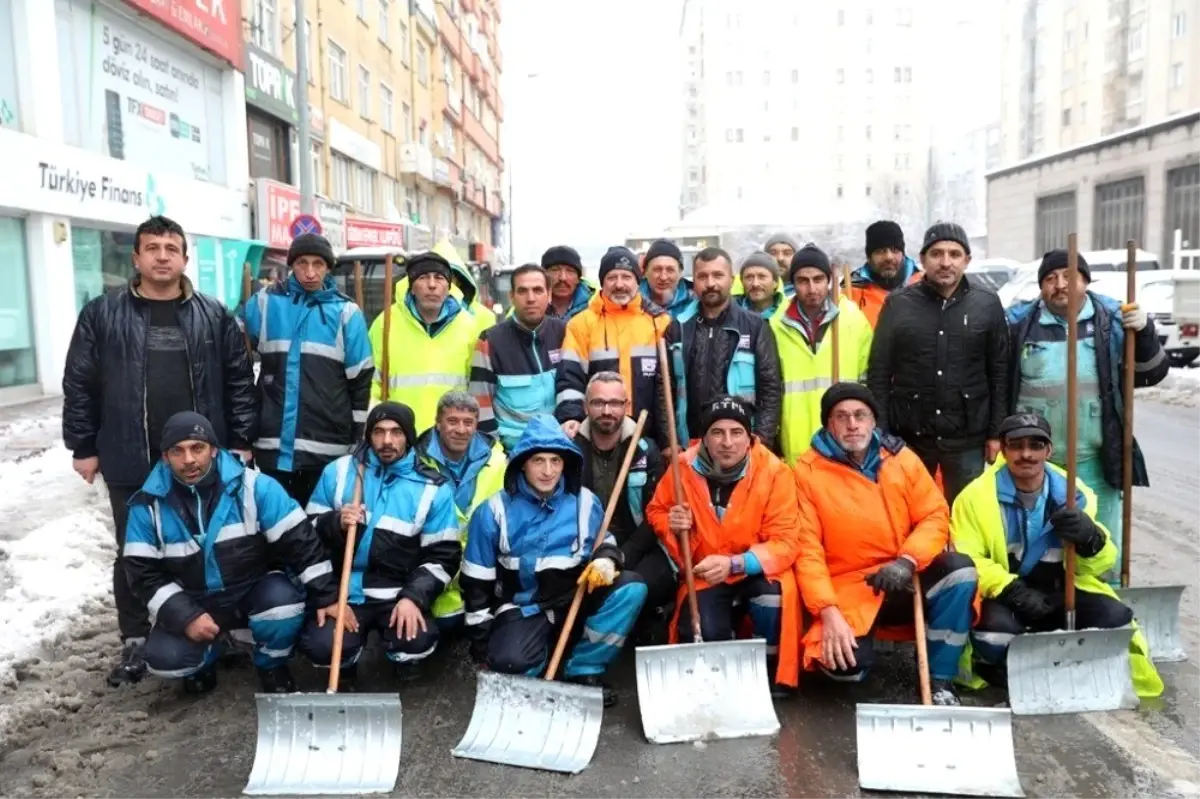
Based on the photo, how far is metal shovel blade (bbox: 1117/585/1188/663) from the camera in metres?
4.21

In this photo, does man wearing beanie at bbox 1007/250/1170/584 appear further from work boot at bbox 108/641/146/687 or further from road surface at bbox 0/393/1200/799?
work boot at bbox 108/641/146/687

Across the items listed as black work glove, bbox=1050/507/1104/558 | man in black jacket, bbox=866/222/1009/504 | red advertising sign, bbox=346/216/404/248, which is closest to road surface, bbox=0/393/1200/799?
black work glove, bbox=1050/507/1104/558

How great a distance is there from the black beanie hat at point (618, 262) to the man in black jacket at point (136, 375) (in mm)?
2136

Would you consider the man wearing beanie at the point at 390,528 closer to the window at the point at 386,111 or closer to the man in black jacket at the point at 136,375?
the man in black jacket at the point at 136,375

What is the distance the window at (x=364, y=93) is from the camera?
88.3 feet

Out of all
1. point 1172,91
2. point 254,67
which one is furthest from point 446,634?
point 1172,91

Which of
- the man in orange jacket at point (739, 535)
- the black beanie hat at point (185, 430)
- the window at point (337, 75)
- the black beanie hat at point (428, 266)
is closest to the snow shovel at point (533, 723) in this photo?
the man in orange jacket at point (739, 535)

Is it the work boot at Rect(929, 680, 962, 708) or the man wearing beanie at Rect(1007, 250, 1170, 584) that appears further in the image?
the man wearing beanie at Rect(1007, 250, 1170, 584)

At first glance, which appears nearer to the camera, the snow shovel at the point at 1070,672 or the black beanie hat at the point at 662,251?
the snow shovel at the point at 1070,672

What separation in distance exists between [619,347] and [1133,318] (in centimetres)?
246

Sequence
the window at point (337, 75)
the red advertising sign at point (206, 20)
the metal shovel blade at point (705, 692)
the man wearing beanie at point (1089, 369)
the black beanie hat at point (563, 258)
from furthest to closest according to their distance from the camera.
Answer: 1. the window at point (337, 75)
2. the red advertising sign at point (206, 20)
3. the black beanie hat at point (563, 258)
4. the man wearing beanie at point (1089, 369)
5. the metal shovel blade at point (705, 692)

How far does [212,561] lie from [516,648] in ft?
4.35

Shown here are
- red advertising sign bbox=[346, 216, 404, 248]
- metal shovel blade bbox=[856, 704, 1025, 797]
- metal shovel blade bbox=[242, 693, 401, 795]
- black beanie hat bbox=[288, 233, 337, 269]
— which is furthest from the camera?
red advertising sign bbox=[346, 216, 404, 248]

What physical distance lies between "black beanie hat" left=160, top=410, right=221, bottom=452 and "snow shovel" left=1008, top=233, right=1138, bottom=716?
333 centimetres
